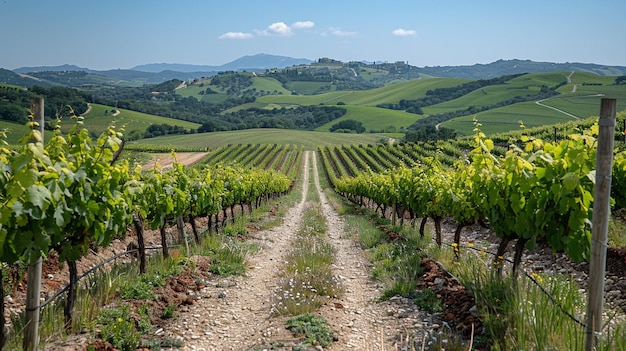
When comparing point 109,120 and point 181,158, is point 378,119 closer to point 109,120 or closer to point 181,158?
point 109,120

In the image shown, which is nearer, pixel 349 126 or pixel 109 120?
pixel 109 120

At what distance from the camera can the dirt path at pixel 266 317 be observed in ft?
19.3

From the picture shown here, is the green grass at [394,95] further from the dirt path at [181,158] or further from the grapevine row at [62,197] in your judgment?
the grapevine row at [62,197]

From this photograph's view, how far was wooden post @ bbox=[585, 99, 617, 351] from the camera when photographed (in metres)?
4.07

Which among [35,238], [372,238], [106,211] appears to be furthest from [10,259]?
[372,238]

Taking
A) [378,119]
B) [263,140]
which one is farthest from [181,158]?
[378,119]

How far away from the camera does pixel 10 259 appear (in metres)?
4.33

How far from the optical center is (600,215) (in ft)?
13.6

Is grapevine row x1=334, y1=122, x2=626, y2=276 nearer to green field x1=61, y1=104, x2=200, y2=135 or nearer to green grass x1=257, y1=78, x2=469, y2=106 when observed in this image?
green field x1=61, y1=104, x2=200, y2=135

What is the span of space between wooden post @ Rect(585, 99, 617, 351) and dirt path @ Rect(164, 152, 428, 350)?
1.85m

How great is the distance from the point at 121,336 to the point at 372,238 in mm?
9519

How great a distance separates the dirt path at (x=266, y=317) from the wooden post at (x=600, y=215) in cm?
185

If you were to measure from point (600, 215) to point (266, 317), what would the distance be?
4.75m

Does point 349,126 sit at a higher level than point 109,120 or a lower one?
lower
